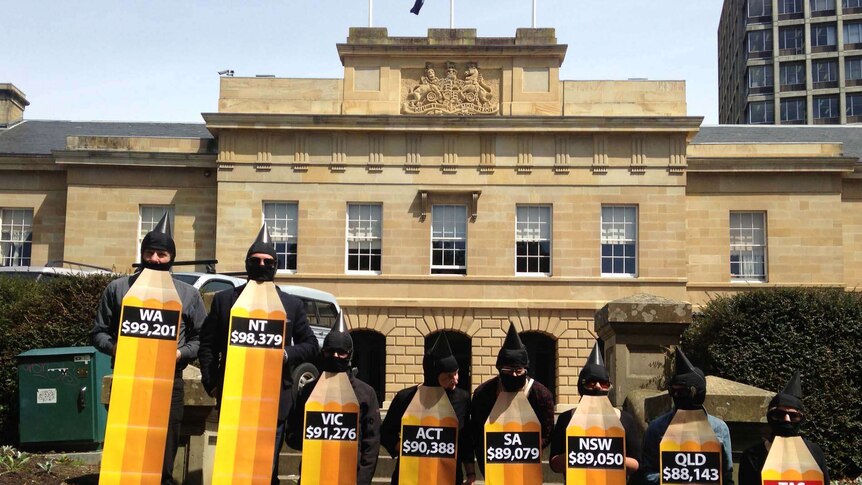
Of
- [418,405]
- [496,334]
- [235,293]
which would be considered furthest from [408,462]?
[496,334]

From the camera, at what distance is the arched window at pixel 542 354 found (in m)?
31.2

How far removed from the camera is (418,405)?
23.7 feet

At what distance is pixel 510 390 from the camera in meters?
7.11

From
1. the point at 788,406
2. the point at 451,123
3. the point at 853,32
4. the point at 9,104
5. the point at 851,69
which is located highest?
the point at 853,32

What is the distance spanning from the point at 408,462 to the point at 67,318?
30.8 feet

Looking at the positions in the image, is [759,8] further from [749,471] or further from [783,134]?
[749,471]

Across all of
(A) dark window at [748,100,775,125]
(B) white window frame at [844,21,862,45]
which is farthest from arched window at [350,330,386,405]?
(B) white window frame at [844,21,862,45]

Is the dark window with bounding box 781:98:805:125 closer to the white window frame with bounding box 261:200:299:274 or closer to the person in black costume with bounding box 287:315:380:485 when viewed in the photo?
the white window frame with bounding box 261:200:299:274

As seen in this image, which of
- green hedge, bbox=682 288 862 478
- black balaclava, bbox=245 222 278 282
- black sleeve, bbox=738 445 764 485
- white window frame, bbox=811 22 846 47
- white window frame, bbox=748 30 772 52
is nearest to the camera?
black sleeve, bbox=738 445 764 485

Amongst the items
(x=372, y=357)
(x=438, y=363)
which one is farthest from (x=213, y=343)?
(x=372, y=357)

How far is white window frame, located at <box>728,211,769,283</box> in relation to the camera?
104 feet

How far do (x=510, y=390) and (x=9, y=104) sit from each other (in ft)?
116

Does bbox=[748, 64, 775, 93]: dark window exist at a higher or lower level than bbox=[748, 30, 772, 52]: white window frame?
lower

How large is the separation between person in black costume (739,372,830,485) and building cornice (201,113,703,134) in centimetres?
2410
